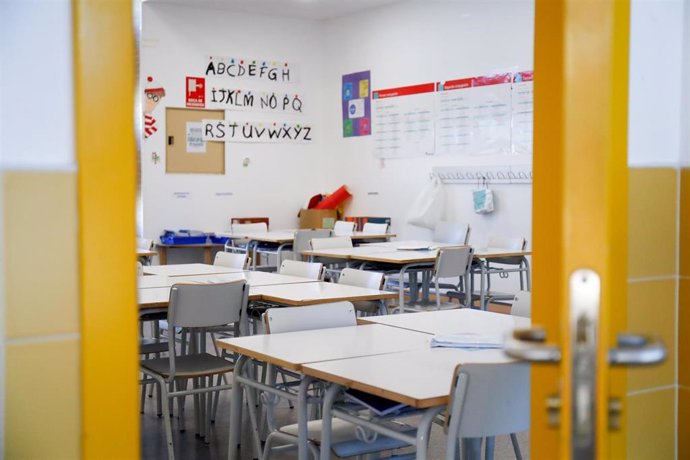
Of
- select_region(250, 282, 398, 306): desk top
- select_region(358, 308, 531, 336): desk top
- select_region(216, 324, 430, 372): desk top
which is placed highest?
select_region(250, 282, 398, 306): desk top

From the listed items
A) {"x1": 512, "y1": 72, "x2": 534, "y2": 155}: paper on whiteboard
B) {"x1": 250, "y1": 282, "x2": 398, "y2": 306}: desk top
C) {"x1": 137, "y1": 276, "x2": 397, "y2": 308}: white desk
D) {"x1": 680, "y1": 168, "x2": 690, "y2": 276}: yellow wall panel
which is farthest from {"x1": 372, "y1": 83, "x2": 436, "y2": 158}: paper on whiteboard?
{"x1": 680, "y1": 168, "x2": 690, "y2": 276}: yellow wall panel

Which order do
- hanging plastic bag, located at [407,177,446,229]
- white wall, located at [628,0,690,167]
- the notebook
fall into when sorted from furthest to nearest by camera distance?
hanging plastic bag, located at [407,177,446,229] → the notebook → white wall, located at [628,0,690,167]

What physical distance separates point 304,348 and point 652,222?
1.41 m

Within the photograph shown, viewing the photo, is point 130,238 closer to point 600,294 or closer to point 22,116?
point 22,116

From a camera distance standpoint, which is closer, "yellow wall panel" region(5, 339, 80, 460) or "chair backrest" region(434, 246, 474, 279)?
"yellow wall panel" region(5, 339, 80, 460)

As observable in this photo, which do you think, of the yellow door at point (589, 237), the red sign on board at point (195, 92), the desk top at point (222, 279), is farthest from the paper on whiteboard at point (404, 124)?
the yellow door at point (589, 237)

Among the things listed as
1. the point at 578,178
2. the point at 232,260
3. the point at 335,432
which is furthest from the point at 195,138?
the point at 578,178

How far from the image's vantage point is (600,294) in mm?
1138

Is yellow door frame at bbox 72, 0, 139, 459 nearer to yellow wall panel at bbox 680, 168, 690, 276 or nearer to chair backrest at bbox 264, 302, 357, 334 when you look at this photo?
yellow wall panel at bbox 680, 168, 690, 276

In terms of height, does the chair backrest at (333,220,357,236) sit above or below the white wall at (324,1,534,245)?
below

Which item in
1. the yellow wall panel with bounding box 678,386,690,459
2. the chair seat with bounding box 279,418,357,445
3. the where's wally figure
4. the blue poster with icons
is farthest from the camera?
the blue poster with icons

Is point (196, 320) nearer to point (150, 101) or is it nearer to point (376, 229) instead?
point (376, 229)

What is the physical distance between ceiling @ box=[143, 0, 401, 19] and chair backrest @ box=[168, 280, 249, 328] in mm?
6921

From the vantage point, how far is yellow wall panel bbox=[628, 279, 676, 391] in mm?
1830
